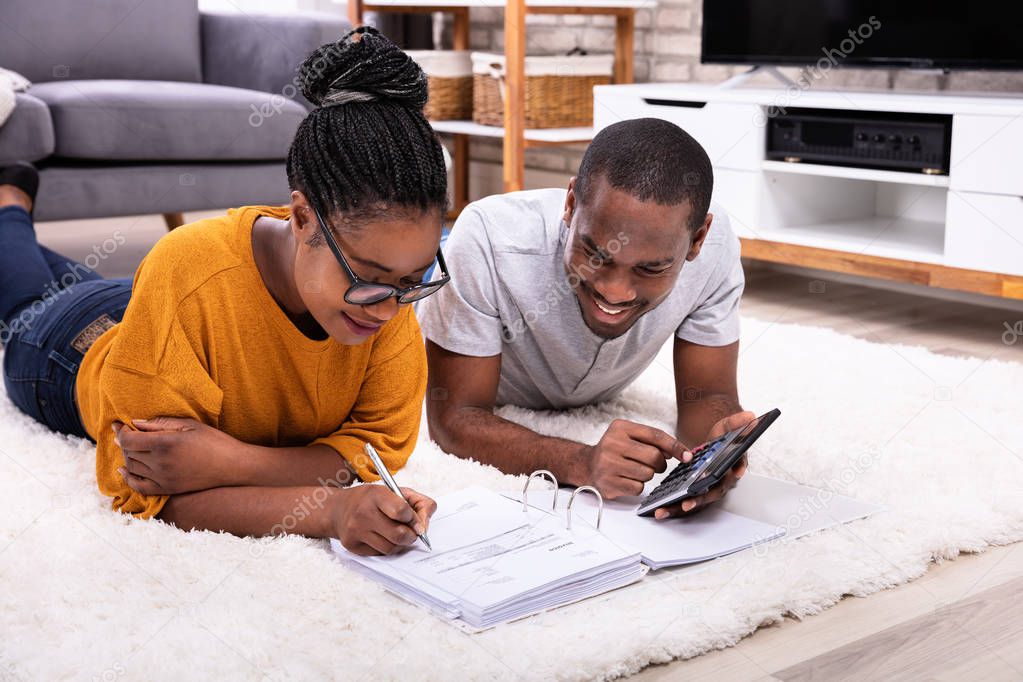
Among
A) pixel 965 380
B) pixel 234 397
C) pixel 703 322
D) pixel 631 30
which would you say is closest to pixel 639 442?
pixel 703 322

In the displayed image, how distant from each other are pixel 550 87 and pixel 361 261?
8.68ft

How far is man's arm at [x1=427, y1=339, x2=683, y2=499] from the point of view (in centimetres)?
131

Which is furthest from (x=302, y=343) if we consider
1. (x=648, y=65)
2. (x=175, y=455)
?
(x=648, y=65)

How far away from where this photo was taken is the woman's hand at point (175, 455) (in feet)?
3.90

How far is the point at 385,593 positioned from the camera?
3.78 ft

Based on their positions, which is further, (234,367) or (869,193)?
(869,193)

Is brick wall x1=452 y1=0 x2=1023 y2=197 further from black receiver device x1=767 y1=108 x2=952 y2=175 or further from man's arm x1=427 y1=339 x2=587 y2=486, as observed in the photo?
man's arm x1=427 y1=339 x2=587 y2=486

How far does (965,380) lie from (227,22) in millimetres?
2410

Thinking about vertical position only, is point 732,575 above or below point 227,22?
below

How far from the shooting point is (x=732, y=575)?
121 cm

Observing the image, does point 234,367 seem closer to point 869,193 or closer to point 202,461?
point 202,461

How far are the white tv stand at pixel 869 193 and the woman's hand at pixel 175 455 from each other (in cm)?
179

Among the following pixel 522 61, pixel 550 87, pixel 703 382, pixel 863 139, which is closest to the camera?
pixel 703 382

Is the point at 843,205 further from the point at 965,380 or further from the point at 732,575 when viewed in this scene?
the point at 732,575
